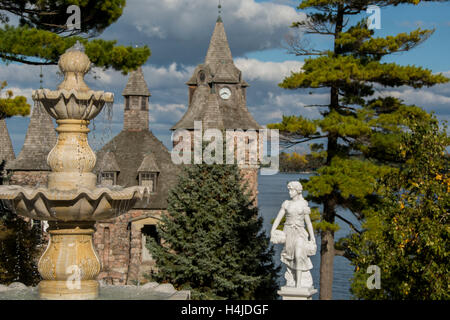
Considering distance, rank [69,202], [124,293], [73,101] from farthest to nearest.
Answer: [124,293] < [73,101] < [69,202]

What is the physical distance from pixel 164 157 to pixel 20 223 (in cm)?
1797

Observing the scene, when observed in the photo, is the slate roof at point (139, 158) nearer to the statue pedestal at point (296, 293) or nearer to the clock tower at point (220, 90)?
the clock tower at point (220, 90)

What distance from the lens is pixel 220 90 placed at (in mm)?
45438

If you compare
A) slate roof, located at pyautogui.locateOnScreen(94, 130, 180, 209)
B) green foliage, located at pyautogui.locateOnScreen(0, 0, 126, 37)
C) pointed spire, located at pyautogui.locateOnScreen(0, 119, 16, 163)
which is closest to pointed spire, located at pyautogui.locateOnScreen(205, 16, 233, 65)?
slate roof, located at pyautogui.locateOnScreen(94, 130, 180, 209)

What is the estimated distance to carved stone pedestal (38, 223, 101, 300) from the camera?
404 inches

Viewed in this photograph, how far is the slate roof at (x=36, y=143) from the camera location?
37.3 meters

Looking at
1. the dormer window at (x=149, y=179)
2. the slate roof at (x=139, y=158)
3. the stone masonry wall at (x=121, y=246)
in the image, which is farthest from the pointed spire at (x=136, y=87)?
the stone masonry wall at (x=121, y=246)

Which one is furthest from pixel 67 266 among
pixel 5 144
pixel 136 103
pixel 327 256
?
pixel 136 103

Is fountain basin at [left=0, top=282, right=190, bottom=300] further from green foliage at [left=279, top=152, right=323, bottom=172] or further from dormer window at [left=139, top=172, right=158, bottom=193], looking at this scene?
dormer window at [left=139, top=172, right=158, bottom=193]

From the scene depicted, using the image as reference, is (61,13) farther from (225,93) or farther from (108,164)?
(225,93)

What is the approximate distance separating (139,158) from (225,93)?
7.77 metres

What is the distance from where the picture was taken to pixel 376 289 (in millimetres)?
13469

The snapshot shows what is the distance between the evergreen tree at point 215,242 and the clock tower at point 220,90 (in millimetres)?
18004

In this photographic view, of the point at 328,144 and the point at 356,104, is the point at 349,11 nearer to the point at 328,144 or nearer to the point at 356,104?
the point at 356,104
